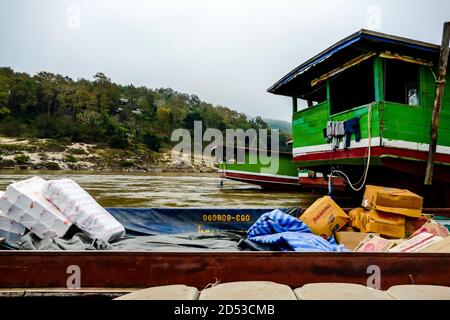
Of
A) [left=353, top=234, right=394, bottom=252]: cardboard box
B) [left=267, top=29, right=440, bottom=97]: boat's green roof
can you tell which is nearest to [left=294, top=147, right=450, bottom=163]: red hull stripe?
[left=267, top=29, right=440, bottom=97]: boat's green roof

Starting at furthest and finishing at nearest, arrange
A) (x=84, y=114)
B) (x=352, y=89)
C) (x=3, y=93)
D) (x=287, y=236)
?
(x=84, y=114), (x=3, y=93), (x=352, y=89), (x=287, y=236)

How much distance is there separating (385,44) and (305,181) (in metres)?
10.4

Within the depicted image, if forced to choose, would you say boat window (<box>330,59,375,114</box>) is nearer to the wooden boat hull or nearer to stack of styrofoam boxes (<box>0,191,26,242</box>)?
the wooden boat hull

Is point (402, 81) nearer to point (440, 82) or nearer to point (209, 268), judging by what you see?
point (440, 82)

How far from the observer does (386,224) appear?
4461mm

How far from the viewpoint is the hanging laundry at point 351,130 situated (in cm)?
768

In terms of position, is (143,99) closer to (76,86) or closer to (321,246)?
(76,86)

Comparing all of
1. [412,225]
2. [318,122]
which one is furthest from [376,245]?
[318,122]

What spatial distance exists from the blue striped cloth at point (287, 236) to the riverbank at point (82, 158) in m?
44.2

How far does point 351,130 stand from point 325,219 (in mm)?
3962

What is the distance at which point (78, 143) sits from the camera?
56.2 meters

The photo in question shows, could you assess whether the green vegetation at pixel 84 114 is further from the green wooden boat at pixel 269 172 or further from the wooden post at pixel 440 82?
the wooden post at pixel 440 82

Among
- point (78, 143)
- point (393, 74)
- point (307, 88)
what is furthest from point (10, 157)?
point (393, 74)

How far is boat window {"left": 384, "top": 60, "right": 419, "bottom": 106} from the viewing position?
810cm
